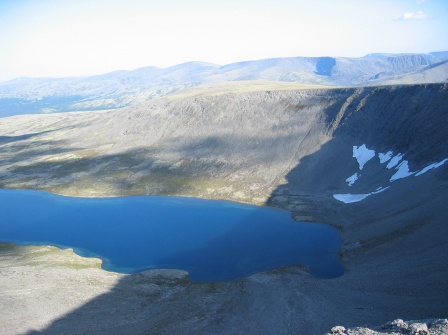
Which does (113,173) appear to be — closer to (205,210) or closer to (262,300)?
(205,210)

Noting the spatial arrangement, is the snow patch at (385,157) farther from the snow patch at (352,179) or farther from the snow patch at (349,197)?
the snow patch at (349,197)

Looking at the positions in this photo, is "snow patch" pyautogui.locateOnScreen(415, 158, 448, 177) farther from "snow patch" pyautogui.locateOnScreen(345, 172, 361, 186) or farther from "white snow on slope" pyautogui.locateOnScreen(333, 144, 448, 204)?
"snow patch" pyautogui.locateOnScreen(345, 172, 361, 186)

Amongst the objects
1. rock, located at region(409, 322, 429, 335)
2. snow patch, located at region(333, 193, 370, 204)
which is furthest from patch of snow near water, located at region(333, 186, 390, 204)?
rock, located at region(409, 322, 429, 335)

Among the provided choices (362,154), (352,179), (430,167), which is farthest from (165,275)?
(362,154)

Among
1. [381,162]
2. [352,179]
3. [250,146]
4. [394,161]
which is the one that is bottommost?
[352,179]

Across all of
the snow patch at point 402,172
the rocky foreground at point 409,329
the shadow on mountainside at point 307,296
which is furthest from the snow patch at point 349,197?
the rocky foreground at point 409,329

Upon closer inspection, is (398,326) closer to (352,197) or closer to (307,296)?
(307,296)
